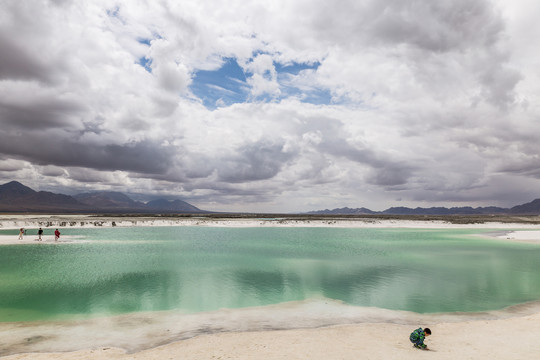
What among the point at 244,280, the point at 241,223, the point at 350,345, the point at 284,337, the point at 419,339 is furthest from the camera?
the point at 241,223

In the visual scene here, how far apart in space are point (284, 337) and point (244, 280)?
1541 centimetres

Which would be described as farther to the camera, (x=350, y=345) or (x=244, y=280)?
(x=244, y=280)

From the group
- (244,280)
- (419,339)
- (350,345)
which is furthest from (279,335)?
(244,280)

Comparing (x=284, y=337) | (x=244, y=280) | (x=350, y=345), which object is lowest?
(x=244, y=280)

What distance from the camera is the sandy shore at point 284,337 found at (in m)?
13.9

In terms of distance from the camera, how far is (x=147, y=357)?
543 inches

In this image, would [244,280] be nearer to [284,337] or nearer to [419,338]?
[284,337]

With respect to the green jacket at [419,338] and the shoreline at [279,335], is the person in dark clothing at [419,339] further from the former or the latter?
the shoreline at [279,335]

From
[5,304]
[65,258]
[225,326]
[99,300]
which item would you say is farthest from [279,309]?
[65,258]

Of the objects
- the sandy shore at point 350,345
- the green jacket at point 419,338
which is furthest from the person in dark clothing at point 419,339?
the sandy shore at point 350,345

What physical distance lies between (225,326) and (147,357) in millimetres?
5554

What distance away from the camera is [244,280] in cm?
3116

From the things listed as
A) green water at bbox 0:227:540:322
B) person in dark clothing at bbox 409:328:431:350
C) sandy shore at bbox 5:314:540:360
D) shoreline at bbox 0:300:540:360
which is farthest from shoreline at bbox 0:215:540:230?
person in dark clothing at bbox 409:328:431:350

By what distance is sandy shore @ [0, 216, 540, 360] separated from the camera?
13.9m
